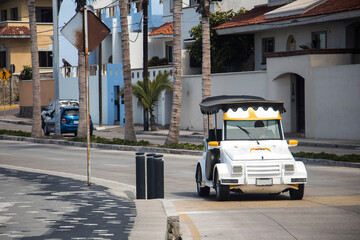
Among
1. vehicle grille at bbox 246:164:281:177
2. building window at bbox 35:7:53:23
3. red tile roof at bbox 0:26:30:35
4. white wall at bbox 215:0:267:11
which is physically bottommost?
vehicle grille at bbox 246:164:281:177

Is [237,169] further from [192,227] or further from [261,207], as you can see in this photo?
[192,227]

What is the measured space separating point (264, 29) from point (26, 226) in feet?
101

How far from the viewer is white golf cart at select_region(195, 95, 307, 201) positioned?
1371 centimetres

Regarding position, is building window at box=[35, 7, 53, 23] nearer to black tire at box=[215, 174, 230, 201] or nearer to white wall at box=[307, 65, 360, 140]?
white wall at box=[307, 65, 360, 140]

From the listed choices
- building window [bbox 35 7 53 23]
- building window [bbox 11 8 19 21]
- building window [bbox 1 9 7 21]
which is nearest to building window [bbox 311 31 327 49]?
building window [bbox 35 7 53 23]

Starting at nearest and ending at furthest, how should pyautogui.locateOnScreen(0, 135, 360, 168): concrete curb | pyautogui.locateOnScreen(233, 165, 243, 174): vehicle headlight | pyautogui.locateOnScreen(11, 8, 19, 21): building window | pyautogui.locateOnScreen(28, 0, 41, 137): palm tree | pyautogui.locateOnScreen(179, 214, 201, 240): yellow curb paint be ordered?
pyautogui.locateOnScreen(179, 214, 201, 240): yellow curb paint, pyautogui.locateOnScreen(233, 165, 243, 174): vehicle headlight, pyautogui.locateOnScreen(0, 135, 360, 168): concrete curb, pyautogui.locateOnScreen(28, 0, 41, 137): palm tree, pyautogui.locateOnScreen(11, 8, 19, 21): building window

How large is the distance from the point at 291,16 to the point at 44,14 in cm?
4071

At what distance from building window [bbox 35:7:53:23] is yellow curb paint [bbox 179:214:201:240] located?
2463 inches

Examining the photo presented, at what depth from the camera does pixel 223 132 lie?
1465 cm

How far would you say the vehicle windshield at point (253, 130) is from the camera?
1459 centimetres

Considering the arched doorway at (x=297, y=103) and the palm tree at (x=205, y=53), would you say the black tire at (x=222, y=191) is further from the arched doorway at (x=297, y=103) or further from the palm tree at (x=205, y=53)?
the arched doorway at (x=297, y=103)

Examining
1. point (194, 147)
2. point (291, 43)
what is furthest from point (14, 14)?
point (194, 147)

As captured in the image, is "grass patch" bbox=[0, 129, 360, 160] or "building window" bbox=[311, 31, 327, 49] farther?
"building window" bbox=[311, 31, 327, 49]

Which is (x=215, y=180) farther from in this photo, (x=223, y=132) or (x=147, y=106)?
(x=147, y=106)
